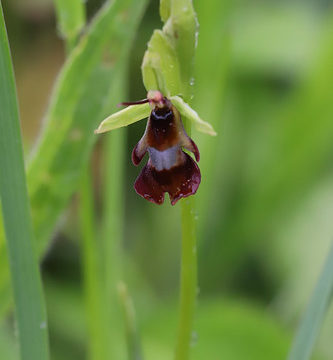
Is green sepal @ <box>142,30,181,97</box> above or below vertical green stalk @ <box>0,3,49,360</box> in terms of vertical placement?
above

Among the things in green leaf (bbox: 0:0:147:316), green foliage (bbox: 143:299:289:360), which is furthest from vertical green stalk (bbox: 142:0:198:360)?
green foliage (bbox: 143:299:289:360)

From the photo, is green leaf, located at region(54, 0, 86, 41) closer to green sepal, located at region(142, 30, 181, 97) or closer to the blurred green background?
green sepal, located at region(142, 30, 181, 97)

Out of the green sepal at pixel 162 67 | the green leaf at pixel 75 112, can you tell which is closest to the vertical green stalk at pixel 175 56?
the green sepal at pixel 162 67

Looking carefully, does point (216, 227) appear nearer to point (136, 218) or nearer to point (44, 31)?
point (136, 218)

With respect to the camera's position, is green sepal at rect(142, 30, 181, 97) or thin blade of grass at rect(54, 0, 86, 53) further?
thin blade of grass at rect(54, 0, 86, 53)

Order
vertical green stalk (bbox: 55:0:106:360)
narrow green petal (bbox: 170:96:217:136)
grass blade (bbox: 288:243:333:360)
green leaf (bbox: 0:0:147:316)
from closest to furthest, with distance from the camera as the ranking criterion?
1. narrow green petal (bbox: 170:96:217:136)
2. grass blade (bbox: 288:243:333:360)
3. green leaf (bbox: 0:0:147:316)
4. vertical green stalk (bbox: 55:0:106:360)

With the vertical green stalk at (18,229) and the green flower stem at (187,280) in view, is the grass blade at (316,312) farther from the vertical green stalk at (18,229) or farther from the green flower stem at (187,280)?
the vertical green stalk at (18,229)

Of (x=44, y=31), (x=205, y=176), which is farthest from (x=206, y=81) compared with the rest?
(x=44, y=31)

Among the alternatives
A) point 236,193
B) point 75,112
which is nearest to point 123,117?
point 75,112
